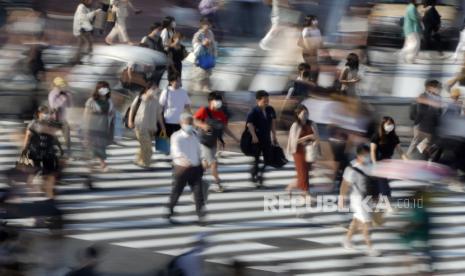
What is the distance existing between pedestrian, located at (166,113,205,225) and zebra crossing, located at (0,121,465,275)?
21.1 inches

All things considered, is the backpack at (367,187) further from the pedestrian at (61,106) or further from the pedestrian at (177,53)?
the pedestrian at (177,53)

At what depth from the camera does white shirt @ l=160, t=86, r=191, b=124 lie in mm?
20406

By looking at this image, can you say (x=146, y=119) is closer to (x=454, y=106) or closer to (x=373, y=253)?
(x=373, y=253)

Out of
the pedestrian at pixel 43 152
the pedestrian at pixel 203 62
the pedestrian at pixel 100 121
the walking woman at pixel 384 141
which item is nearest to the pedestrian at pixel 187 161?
the pedestrian at pixel 43 152

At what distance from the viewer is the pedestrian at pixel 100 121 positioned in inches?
793

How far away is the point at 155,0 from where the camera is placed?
98.2ft

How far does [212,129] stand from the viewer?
63.7ft

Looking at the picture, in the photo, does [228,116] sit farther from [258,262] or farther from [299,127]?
[258,262]

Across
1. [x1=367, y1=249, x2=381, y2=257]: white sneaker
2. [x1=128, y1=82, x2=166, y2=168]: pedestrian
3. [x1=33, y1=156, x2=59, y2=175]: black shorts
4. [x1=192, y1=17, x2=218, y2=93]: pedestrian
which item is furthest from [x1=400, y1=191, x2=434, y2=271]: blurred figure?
[x1=192, y1=17, x2=218, y2=93]: pedestrian

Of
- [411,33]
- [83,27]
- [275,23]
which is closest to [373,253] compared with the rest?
[411,33]

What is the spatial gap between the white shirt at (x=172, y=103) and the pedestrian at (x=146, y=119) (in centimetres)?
10

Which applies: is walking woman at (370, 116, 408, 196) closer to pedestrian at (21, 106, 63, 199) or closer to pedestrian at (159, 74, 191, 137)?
pedestrian at (159, 74, 191, 137)

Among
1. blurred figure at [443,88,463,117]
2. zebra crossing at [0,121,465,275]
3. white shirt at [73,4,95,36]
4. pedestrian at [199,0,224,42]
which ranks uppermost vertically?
pedestrian at [199,0,224,42]

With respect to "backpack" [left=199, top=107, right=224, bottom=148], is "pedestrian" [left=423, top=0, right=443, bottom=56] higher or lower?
higher
